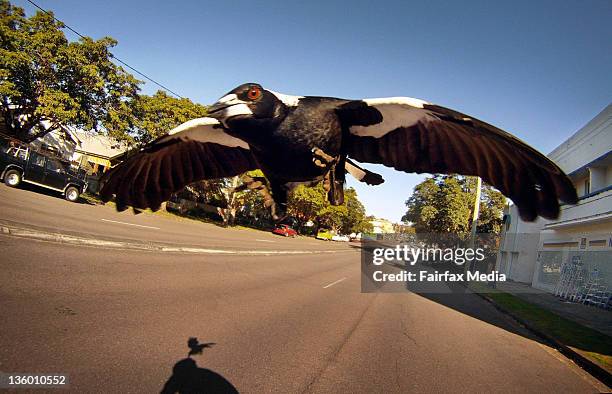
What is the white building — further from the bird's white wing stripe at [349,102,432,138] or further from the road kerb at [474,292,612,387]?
the bird's white wing stripe at [349,102,432,138]

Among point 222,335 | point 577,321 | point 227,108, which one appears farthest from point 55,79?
point 577,321

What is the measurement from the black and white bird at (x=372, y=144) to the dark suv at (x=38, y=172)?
74.3 ft

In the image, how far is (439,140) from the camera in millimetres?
1536

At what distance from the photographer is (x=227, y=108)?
1358 mm

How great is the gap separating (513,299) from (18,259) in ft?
62.7

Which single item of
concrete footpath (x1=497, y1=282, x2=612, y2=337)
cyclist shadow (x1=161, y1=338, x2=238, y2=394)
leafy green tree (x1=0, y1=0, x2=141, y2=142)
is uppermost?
leafy green tree (x1=0, y1=0, x2=141, y2=142)

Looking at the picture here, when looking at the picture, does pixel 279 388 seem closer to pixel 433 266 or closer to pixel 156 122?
pixel 156 122

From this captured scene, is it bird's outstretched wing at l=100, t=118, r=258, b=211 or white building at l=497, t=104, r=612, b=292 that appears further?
white building at l=497, t=104, r=612, b=292

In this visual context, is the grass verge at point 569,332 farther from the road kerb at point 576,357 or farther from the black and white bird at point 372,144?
the black and white bird at point 372,144

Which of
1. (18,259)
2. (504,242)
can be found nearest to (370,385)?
(18,259)

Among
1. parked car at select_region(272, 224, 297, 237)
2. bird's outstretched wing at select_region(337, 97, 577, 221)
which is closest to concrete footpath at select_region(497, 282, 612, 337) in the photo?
parked car at select_region(272, 224, 297, 237)

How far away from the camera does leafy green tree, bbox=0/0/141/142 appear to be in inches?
856

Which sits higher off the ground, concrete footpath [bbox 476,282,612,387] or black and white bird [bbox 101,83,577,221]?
black and white bird [bbox 101,83,577,221]

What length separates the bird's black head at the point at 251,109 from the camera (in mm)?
1344
